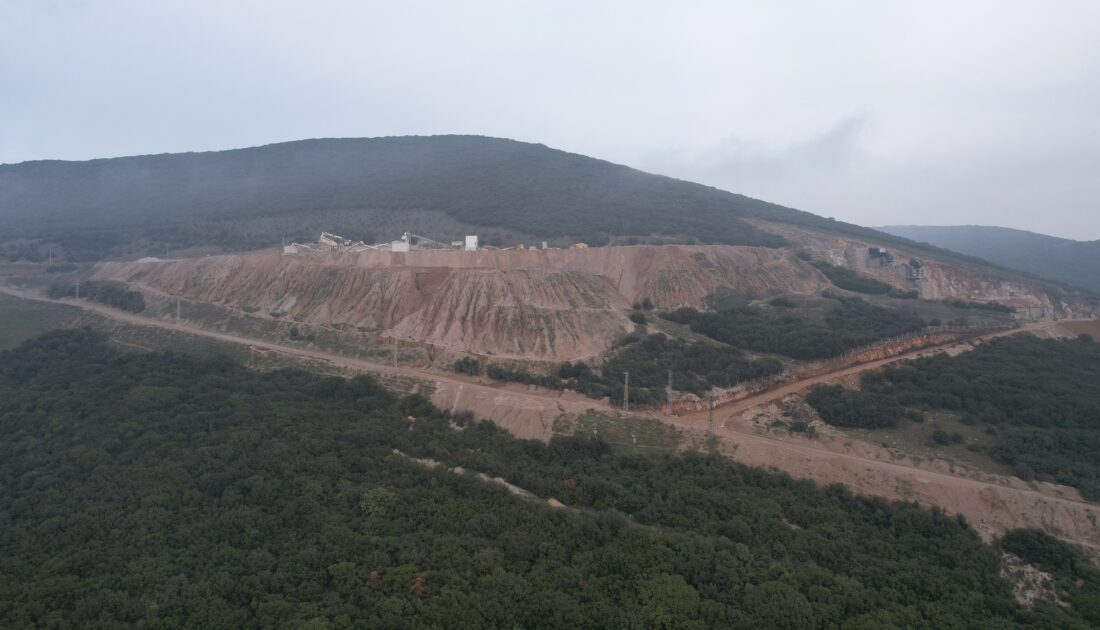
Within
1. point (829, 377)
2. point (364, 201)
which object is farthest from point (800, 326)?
point (364, 201)

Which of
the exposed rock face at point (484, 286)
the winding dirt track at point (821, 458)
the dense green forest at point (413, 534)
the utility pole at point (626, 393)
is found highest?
the exposed rock face at point (484, 286)

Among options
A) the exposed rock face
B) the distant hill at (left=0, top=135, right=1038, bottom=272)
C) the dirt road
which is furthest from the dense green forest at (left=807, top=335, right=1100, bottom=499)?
the distant hill at (left=0, top=135, right=1038, bottom=272)

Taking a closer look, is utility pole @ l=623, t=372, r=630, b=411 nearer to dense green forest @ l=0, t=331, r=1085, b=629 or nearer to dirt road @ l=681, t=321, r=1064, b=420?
dirt road @ l=681, t=321, r=1064, b=420

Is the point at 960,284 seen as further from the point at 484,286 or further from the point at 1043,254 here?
the point at 1043,254

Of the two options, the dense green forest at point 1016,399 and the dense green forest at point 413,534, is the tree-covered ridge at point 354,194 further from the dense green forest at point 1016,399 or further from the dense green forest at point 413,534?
the dense green forest at point 413,534

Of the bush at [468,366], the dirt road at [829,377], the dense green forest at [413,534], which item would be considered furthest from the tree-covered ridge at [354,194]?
the dense green forest at [413,534]

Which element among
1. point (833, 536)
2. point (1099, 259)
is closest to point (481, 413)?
point (833, 536)
